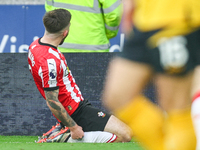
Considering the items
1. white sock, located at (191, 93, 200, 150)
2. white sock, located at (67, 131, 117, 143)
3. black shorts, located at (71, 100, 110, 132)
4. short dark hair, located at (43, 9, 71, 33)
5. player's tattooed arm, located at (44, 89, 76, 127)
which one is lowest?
white sock, located at (67, 131, 117, 143)

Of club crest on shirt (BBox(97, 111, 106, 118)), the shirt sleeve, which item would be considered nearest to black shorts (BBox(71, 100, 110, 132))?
club crest on shirt (BBox(97, 111, 106, 118))

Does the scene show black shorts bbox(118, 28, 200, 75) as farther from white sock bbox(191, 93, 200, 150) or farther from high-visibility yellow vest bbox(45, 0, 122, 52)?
high-visibility yellow vest bbox(45, 0, 122, 52)

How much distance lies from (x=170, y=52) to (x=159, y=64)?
7 cm

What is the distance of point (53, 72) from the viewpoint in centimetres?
430

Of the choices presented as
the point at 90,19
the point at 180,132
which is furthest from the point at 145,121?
the point at 90,19

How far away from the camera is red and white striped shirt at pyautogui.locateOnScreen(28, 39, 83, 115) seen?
4.29 m

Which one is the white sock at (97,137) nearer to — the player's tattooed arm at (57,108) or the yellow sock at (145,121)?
the player's tattooed arm at (57,108)

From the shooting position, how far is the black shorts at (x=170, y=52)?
180 centimetres

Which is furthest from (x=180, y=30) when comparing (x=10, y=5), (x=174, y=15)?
(x=10, y=5)

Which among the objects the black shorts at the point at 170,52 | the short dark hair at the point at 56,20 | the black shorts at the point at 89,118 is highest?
the short dark hair at the point at 56,20

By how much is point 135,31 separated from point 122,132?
2932 mm

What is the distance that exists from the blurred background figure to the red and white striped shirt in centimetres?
243

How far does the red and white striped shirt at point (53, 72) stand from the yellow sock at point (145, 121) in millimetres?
2411

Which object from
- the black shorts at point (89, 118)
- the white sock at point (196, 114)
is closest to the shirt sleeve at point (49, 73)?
the black shorts at point (89, 118)
